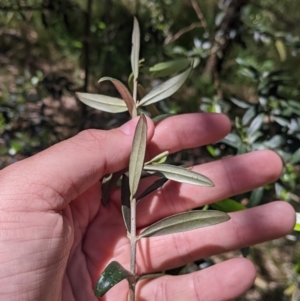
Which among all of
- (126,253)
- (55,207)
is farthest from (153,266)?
(55,207)

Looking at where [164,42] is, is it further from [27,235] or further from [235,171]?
[27,235]

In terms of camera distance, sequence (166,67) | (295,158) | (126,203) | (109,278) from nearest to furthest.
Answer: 1. (109,278)
2. (126,203)
3. (166,67)
4. (295,158)

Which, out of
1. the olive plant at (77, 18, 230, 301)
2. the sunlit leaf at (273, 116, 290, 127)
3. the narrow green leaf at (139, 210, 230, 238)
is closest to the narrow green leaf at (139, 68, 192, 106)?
the olive plant at (77, 18, 230, 301)

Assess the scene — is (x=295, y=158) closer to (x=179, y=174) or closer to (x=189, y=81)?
(x=179, y=174)

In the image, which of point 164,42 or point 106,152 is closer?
point 106,152

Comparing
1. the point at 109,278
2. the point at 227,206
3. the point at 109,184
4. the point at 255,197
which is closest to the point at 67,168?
the point at 109,184

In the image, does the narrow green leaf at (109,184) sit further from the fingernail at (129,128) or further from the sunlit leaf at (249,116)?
the sunlit leaf at (249,116)

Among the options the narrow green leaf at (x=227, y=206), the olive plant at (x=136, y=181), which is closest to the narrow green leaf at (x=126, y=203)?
the olive plant at (x=136, y=181)

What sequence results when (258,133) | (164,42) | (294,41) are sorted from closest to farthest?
(258,133) < (294,41) < (164,42)
